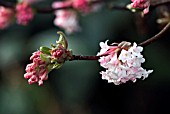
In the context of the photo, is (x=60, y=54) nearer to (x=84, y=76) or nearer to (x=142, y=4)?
(x=142, y=4)

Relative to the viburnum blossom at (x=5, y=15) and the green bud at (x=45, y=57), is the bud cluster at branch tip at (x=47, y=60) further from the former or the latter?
the viburnum blossom at (x=5, y=15)

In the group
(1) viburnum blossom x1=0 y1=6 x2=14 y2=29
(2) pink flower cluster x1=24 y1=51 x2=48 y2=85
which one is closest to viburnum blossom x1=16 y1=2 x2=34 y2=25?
(1) viburnum blossom x1=0 y1=6 x2=14 y2=29

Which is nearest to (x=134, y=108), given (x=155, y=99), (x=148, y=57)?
(x=155, y=99)

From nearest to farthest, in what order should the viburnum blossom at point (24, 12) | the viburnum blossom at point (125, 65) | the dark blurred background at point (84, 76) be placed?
1. the viburnum blossom at point (125, 65)
2. the viburnum blossom at point (24, 12)
3. the dark blurred background at point (84, 76)

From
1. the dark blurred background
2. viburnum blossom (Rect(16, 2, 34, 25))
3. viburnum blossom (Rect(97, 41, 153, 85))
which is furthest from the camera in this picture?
the dark blurred background

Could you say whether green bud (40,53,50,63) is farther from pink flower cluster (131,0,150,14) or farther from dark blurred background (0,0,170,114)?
dark blurred background (0,0,170,114)

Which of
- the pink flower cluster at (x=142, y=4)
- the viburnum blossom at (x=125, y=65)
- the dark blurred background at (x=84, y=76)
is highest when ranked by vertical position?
the dark blurred background at (x=84, y=76)

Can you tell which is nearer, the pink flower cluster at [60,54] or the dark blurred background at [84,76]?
the pink flower cluster at [60,54]

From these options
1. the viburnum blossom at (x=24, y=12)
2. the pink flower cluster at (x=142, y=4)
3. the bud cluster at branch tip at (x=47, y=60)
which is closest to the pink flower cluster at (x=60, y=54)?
the bud cluster at branch tip at (x=47, y=60)
